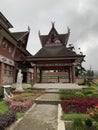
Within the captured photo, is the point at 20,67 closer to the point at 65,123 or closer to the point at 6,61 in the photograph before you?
the point at 6,61

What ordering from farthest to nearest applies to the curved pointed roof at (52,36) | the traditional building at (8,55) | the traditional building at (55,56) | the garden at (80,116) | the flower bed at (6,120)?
the curved pointed roof at (52,36), the traditional building at (55,56), the traditional building at (8,55), the flower bed at (6,120), the garden at (80,116)

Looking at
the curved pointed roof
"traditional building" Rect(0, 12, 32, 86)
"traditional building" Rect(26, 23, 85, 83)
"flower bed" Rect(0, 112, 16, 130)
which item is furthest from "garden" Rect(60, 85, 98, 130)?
the curved pointed roof

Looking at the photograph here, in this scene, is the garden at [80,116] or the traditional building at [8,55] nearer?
the garden at [80,116]

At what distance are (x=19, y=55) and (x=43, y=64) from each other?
5539mm

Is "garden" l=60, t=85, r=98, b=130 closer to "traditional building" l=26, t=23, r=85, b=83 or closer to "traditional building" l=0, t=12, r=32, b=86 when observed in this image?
"traditional building" l=0, t=12, r=32, b=86

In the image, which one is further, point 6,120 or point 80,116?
point 80,116

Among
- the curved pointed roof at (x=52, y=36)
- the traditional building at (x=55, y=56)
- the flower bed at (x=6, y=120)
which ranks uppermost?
the curved pointed roof at (x=52, y=36)

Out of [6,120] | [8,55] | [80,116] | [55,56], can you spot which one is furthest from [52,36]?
[6,120]

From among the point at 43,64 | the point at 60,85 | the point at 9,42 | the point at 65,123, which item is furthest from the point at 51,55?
the point at 65,123

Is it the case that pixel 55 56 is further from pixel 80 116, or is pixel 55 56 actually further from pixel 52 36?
pixel 80 116

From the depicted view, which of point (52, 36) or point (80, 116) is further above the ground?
point (52, 36)

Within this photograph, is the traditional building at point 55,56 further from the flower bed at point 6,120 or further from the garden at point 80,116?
the flower bed at point 6,120

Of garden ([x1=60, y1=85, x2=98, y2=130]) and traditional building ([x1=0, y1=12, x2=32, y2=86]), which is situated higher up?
traditional building ([x1=0, y1=12, x2=32, y2=86])

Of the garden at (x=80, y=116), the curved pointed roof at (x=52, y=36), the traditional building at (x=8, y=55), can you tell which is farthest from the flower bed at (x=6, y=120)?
the curved pointed roof at (x=52, y=36)
